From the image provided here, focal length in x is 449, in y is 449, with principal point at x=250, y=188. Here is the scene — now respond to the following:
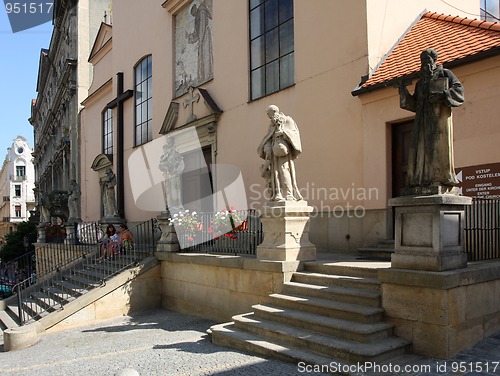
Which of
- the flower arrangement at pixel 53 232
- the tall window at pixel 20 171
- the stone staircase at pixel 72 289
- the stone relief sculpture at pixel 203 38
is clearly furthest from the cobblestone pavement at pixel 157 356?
the tall window at pixel 20 171

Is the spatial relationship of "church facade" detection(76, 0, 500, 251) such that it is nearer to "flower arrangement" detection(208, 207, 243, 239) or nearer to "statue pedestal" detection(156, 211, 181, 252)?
"flower arrangement" detection(208, 207, 243, 239)

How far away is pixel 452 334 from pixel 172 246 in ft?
22.5

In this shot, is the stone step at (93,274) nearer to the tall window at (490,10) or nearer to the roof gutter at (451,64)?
the roof gutter at (451,64)

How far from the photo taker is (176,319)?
9.23 metres

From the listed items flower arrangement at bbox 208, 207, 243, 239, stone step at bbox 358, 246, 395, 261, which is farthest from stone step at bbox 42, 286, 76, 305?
stone step at bbox 358, 246, 395, 261

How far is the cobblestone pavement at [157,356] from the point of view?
4.80m

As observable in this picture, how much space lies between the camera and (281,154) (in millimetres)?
7285

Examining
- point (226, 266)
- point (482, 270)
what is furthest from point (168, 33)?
point (482, 270)

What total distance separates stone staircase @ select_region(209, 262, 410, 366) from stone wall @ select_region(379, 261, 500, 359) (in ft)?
0.71

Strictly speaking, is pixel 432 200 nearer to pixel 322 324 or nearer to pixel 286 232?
pixel 322 324

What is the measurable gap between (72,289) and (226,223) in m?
4.53

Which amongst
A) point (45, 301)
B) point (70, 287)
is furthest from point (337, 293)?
point (45, 301)

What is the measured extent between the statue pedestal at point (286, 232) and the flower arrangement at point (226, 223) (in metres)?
1.81

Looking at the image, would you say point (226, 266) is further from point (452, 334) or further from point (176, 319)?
point (452, 334)
